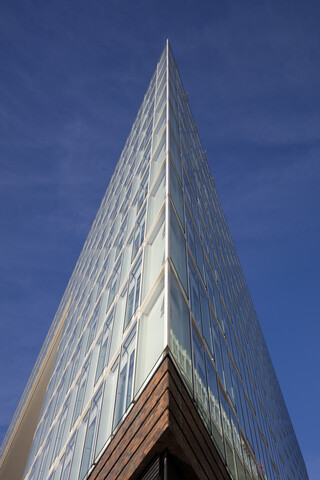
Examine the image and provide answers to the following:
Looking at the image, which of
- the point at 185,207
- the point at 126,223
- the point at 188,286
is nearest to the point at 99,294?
the point at 126,223

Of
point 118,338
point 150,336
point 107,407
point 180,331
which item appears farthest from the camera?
point 118,338

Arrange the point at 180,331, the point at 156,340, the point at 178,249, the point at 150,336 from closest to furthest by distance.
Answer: the point at 156,340 < the point at 180,331 < the point at 150,336 < the point at 178,249

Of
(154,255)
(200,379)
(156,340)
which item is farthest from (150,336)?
(154,255)

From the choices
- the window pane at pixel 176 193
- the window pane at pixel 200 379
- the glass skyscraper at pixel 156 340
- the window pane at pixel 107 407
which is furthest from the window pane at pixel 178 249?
the window pane at pixel 107 407

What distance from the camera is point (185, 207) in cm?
1482

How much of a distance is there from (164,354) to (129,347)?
232 cm

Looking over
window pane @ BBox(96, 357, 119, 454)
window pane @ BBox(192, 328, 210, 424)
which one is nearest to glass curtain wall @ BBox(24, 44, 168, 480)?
window pane @ BBox(96, 357, 119, 454)

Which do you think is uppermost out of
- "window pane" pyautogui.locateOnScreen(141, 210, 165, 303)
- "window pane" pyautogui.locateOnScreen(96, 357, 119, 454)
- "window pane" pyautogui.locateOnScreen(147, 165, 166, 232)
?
"window pane" pyautogui.locateOnScreen(147, 165, 166, 232)

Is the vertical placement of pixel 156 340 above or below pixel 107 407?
above

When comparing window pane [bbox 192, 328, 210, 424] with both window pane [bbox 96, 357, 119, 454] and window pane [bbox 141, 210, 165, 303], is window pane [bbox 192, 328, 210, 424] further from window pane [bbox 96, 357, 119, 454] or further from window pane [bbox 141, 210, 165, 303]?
window pane [bbox 96, 357, 119, 454]

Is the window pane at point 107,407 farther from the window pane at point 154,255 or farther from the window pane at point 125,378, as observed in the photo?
the window pane at point 154,255

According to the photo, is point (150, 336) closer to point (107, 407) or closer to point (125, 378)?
point (125, 378)

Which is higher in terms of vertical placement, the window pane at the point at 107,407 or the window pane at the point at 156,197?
the window pane at the point at 156,197

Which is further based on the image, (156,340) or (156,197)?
(156,197)
